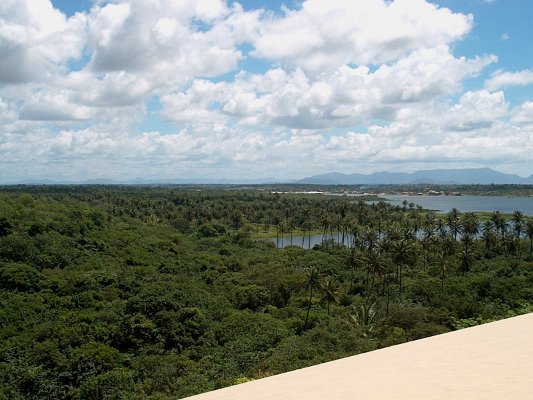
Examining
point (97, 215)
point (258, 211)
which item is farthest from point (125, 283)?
point (258, 211)

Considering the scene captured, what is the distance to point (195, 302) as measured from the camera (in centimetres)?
3956

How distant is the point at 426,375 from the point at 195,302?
105 feet

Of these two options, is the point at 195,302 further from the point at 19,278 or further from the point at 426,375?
the point at 426,375

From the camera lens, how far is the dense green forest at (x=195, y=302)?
27391mm

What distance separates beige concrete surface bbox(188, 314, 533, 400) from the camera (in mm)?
8102

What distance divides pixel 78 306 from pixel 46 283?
6.11 m

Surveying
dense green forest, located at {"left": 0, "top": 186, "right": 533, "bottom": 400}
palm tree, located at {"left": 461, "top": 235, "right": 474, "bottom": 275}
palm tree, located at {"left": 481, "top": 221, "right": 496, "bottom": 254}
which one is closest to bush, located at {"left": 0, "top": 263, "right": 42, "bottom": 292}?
dense green forest, located at {"left": 0, "top": 186, "right": 533, "bottom": 400}

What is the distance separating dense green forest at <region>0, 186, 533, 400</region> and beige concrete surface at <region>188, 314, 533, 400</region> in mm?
11217

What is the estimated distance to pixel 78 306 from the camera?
39.7m

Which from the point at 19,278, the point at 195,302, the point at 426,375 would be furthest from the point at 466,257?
the point at 426,375

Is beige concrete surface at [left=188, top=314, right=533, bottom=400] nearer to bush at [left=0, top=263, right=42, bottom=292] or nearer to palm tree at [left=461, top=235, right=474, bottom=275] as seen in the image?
bush at [left=0, top=263, right=42, bottom=292]

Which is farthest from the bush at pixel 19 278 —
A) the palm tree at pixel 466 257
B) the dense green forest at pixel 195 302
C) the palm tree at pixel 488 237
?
the palm tree at pixel 488 237

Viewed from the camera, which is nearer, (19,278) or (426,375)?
(426,375)

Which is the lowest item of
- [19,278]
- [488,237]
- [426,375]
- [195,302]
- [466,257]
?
[466,257]
